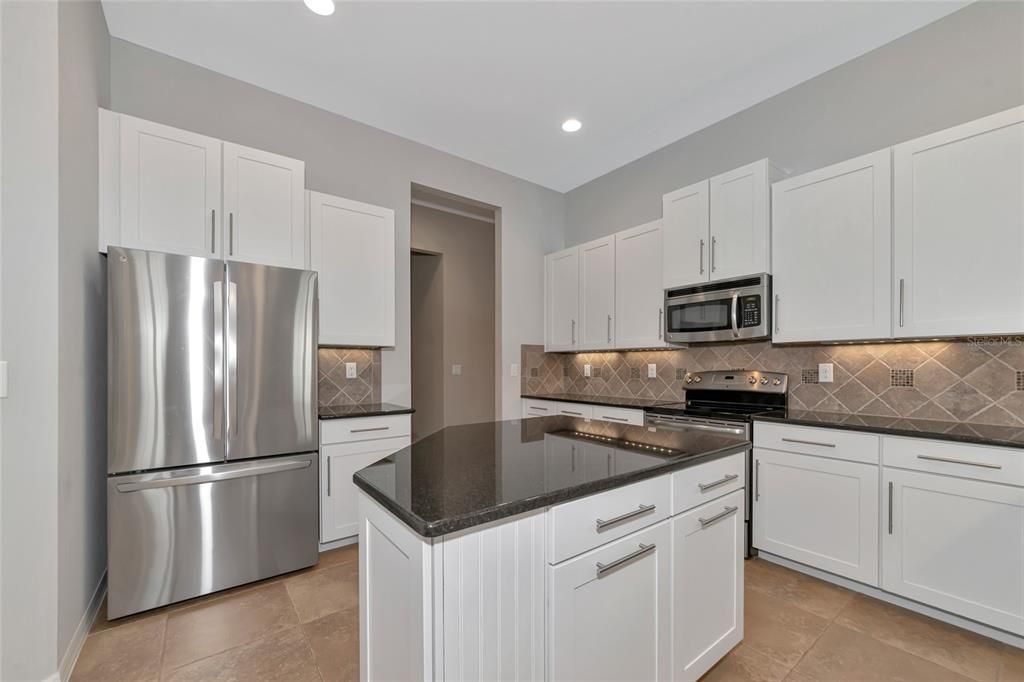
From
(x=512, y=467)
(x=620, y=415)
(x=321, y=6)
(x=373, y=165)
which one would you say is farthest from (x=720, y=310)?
(x=321, y=6)

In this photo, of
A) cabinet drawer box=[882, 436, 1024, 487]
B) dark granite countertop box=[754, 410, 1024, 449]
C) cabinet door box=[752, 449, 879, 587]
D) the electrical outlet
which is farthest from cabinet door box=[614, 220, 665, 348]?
cabinet drawer box=[882, 436, 1024, 487]

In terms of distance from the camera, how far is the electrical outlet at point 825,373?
271 cm

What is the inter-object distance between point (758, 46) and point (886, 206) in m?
1.20

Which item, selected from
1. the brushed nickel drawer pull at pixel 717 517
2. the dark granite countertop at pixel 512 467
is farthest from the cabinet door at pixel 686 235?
the brushed nickel drawer pull at pixel 717 517

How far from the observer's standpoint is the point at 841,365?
2674 mm

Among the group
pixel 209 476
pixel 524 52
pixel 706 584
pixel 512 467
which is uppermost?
pixel 524 52

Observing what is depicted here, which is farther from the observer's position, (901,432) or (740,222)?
(740,222)

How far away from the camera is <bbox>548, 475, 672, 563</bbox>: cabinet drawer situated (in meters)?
1.06

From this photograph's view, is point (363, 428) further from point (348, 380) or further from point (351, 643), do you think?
point (351, 643)

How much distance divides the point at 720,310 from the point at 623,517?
7.13ft

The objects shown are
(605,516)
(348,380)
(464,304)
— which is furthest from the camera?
A: (464,304)

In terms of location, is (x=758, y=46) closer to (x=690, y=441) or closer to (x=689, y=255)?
(x=689, y=255)

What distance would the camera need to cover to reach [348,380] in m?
3.29
